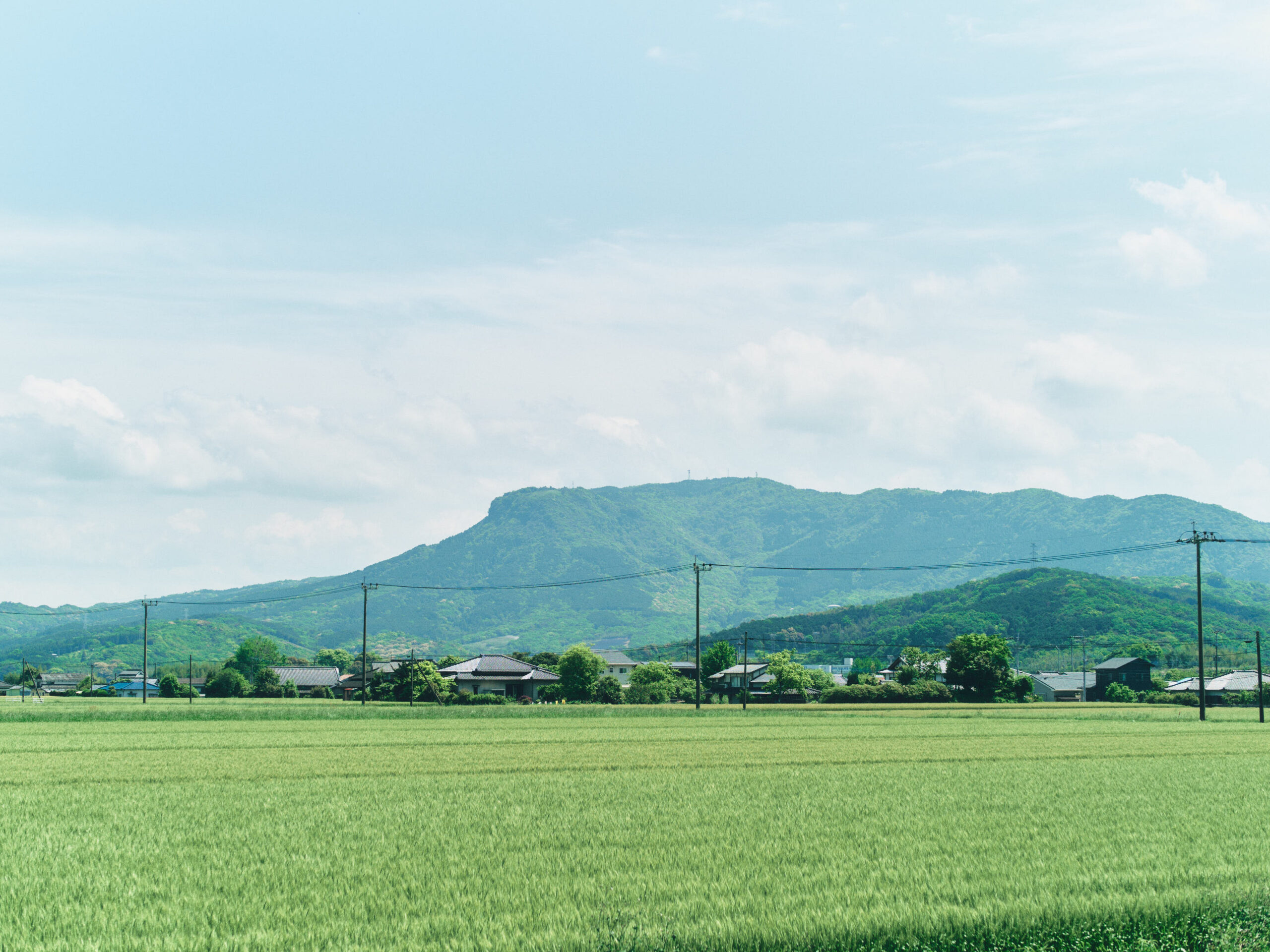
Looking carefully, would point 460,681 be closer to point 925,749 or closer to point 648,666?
point 648,666

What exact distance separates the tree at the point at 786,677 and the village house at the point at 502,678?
94.3 ft

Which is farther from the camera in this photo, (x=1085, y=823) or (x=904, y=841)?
(x=1085, y=823)

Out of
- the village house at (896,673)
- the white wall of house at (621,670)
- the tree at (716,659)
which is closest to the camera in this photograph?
the village house at (896,673)

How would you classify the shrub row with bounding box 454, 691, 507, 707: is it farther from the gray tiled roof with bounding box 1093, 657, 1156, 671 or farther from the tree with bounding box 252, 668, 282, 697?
the gray tiled roof with bounding box 1093, 657, 1156, 671

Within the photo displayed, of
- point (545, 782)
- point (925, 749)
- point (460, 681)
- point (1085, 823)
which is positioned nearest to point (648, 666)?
point (460, 681)

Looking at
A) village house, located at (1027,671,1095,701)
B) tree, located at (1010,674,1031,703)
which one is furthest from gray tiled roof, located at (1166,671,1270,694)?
tree, located at (1010,674,1031,703)

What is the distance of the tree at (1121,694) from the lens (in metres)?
132

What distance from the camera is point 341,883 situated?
13711 mm

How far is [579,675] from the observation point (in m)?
112

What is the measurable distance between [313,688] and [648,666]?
80258mm

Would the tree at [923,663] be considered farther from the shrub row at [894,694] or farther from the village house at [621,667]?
the village house at [621,667]

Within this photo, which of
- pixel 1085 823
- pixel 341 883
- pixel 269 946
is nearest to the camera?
pixel 269 946

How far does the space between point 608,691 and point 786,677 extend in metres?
29.8

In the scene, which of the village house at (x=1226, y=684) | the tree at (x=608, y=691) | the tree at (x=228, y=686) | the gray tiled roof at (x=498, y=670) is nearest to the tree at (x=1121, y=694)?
the village house at (x=1226, y=684)
